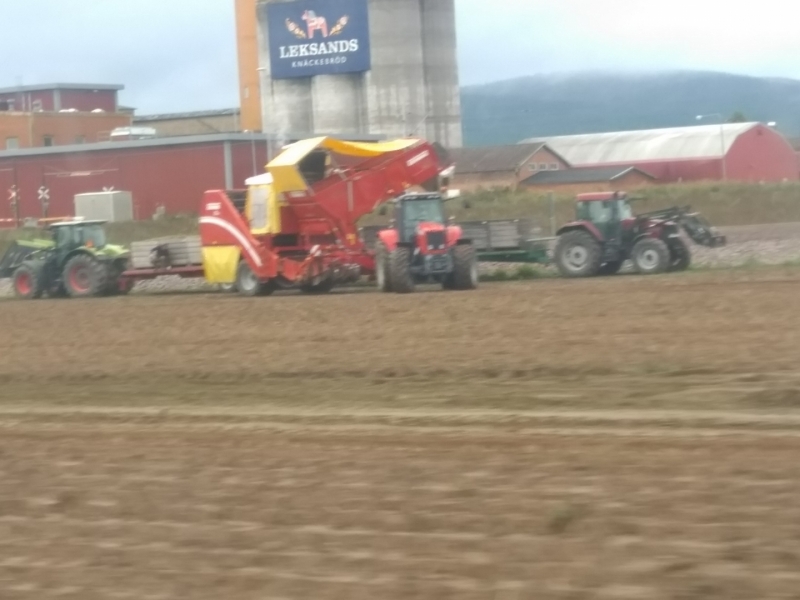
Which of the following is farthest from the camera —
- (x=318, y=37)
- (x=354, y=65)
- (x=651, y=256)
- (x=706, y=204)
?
(x=318, y=37)

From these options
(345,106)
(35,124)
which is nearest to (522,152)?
(345,106)

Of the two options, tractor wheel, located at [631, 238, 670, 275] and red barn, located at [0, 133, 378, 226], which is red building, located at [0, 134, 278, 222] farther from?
tractor wheel, located at [631, 238, 670, 275]

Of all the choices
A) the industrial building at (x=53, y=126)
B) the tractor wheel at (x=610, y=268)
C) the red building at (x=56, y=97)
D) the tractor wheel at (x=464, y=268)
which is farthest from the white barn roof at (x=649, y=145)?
the tractor wheel at (x=464, y=268)

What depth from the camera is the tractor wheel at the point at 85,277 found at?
88.4 ft

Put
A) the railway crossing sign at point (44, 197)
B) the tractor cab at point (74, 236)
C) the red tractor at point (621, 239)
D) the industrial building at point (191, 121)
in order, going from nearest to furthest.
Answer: the red tractor at point (621, 239) < the tractor cab at point (74, 236) < the railway crossing sign at point (44, 197) < the industrial building at point (191, 121)

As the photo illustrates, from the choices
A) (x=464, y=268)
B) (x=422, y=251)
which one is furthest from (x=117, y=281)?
(x=464, y=268)

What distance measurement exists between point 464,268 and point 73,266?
8.95 m

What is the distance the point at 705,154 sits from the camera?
65125 millimetres

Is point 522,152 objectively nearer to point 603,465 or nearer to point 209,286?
point 209,286

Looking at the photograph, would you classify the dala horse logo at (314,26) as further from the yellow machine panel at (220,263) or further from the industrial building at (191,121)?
the yellow machine panel at (220,263)

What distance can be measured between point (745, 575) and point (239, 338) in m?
11.2

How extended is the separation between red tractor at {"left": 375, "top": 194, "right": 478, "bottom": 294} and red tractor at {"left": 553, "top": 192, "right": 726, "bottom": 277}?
2958 mm

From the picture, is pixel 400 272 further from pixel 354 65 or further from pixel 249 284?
pixel 354 65

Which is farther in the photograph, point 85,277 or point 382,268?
point 85,277
